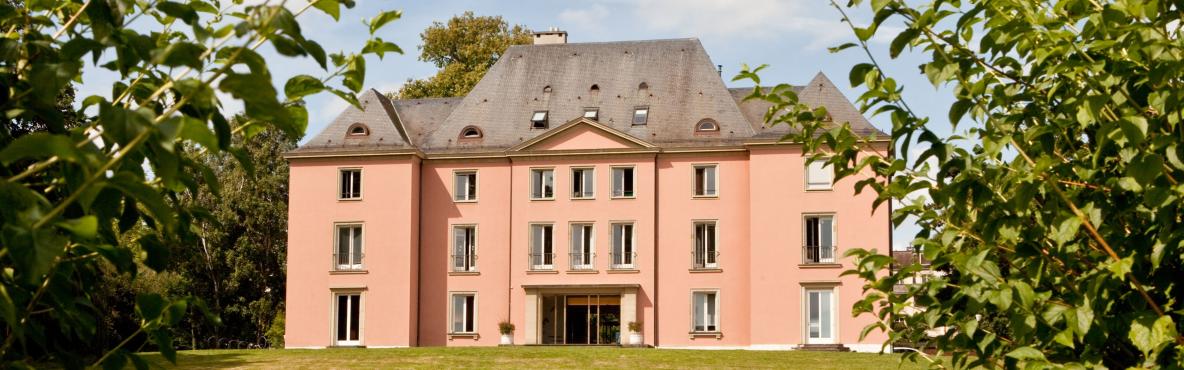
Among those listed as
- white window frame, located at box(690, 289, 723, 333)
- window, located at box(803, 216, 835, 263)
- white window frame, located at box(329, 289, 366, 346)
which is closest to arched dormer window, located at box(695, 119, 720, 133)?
window, located at box(803, 216, 835, 263)

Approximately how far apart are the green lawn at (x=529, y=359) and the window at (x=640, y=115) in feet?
34.3

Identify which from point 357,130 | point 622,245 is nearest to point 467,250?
point 622,245

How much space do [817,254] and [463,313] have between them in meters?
11.5

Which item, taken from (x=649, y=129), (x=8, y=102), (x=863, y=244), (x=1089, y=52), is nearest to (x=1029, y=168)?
(x=1089, y=52)

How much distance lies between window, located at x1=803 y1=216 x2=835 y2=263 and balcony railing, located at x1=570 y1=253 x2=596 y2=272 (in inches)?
262

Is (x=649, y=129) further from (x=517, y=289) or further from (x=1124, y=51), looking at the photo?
(x=1124, y=51)

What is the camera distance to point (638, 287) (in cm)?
3984

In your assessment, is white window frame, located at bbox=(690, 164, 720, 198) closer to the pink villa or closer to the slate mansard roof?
the pink villa

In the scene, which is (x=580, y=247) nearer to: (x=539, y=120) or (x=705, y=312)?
(x=705, y=312)

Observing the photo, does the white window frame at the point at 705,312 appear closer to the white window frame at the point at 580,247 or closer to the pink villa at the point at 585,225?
the pink villa at the point at 585,225

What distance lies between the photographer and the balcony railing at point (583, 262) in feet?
131

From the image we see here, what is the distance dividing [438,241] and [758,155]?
35.3 ft

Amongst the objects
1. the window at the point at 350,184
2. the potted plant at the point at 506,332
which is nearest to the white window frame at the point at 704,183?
the potted plant at the point at 506,332

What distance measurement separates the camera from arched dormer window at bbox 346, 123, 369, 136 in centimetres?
4159
